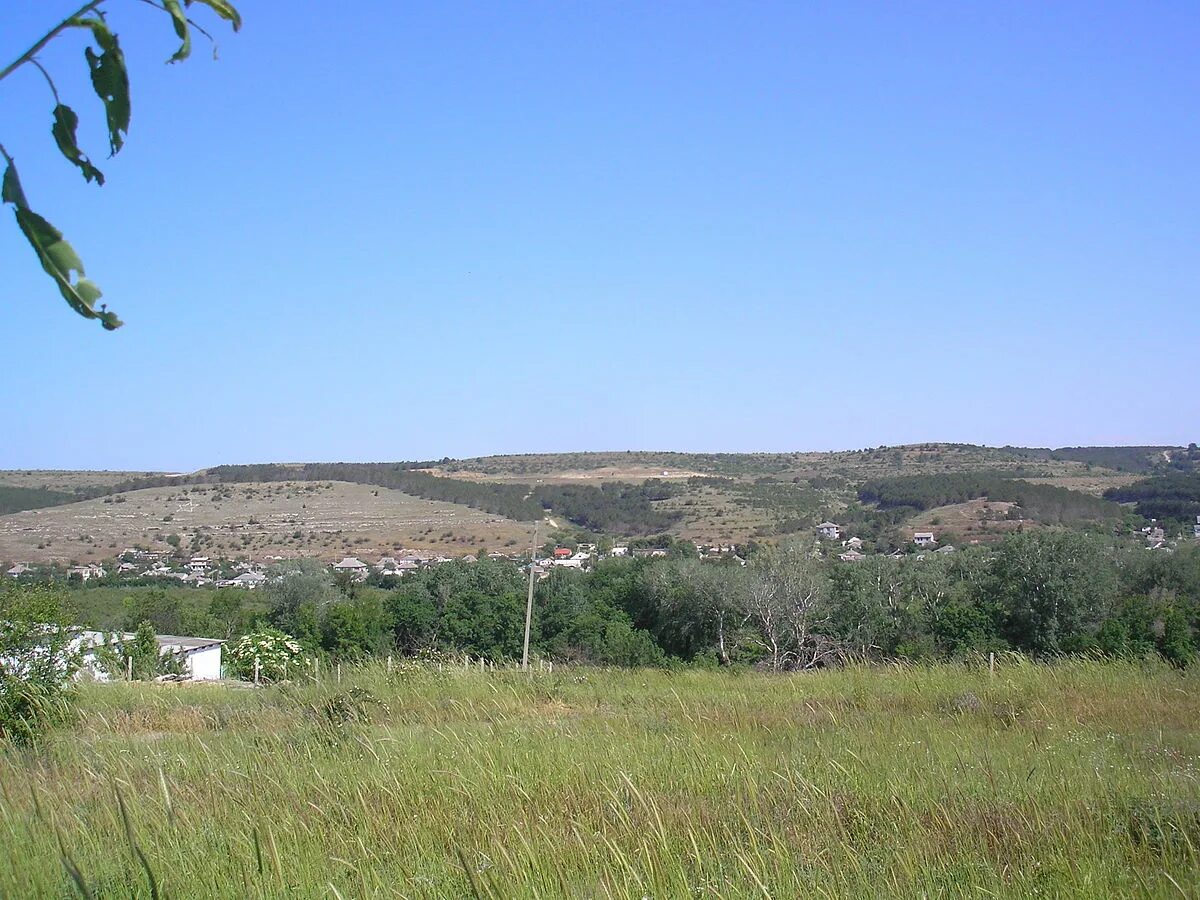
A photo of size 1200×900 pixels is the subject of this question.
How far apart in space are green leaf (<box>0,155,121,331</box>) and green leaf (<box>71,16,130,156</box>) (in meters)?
0.12

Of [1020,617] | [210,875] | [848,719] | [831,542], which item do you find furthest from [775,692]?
[831,542]

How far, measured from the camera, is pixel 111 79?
1.13 meters

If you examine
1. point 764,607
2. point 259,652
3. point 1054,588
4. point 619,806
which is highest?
point 619,806

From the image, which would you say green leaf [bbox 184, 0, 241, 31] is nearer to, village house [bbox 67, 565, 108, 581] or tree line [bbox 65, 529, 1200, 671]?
tree line [bbox 65, 529, 1200, 671]

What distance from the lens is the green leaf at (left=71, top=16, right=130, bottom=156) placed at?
1.12 m

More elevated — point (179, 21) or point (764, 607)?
point (179, 21)

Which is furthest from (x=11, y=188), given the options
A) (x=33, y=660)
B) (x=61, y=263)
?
(x=33, y=660)

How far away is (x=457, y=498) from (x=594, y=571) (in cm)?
3998

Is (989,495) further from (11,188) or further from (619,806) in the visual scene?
(11,188)

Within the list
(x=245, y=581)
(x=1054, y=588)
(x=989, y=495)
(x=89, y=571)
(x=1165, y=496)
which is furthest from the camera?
(x=989, y=495)

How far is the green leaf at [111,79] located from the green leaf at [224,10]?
110 mm

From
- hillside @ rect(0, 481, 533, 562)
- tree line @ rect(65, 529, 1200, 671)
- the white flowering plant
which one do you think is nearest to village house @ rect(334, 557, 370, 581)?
hillside @ rect(0, 481, 533, 562)

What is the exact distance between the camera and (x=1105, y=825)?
156 inches

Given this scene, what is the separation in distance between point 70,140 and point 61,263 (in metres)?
0.18
